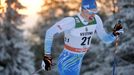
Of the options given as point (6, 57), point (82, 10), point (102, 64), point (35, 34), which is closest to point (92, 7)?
point (82, 10)

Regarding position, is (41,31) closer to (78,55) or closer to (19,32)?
(19,32)

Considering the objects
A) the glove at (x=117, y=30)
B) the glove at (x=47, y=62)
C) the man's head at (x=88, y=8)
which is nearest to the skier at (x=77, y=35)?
the man's head at (x=88, y=8)

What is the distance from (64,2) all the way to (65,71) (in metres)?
42.6

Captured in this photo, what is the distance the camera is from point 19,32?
30.9m

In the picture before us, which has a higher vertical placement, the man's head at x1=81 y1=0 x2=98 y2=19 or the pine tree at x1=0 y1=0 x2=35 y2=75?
the man's head at x1=81 y1=0 x2=98 y2=19

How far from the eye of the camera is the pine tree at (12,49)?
3020 cm

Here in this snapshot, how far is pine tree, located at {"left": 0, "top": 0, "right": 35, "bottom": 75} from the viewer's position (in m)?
30.2

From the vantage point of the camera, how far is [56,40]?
44500 mm

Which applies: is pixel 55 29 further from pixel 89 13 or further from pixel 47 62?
pixel 89 13

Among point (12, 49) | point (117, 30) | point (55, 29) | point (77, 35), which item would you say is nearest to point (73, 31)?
point (77, 35)

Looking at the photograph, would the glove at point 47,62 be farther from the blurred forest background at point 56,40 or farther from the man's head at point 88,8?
the blurred forest background at point 56,40

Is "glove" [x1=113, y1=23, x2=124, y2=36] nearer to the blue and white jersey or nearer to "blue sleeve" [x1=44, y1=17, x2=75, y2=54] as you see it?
the blue and white jersey

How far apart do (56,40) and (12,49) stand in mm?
14352

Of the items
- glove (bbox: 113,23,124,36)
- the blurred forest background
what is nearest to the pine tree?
the blurred forest background
